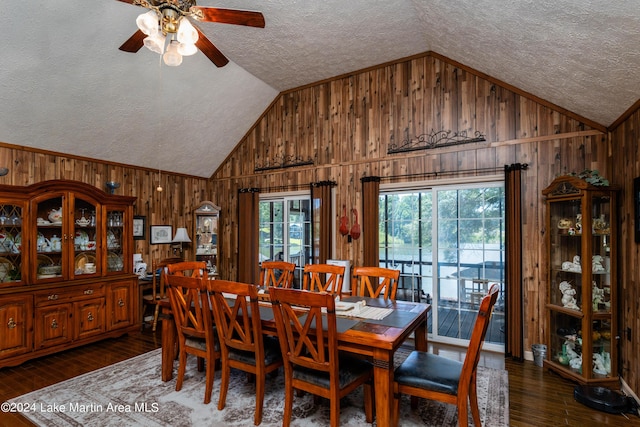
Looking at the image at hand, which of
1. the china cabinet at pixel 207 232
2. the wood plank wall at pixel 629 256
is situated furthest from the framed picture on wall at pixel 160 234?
the wood plank wall at pixel 629 256

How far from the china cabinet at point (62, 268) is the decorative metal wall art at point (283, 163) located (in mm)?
2126

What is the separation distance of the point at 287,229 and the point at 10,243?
3.50 metres

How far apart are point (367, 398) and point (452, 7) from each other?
3.35m

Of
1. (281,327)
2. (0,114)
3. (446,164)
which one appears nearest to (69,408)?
(281,327)

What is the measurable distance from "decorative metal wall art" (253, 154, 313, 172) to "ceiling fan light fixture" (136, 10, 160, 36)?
331 cm

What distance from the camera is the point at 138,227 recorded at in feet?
17.4

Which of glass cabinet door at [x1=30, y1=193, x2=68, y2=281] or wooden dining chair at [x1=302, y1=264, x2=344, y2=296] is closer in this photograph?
wooden dining chair at [x1=302, y1=264, x2=344, y2=296]

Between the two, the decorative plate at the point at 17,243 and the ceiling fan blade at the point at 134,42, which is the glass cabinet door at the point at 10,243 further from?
the ceiling fan blade at the point at 134,42

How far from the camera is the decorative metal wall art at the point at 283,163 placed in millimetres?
5416

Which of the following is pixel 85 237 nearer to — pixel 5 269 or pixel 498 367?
pixel 5 269

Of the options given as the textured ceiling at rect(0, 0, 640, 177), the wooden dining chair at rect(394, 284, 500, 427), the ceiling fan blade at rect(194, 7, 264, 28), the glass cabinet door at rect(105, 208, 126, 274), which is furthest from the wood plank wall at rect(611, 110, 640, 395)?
the glass cabinet door at rect(105, 208, 126, 274)

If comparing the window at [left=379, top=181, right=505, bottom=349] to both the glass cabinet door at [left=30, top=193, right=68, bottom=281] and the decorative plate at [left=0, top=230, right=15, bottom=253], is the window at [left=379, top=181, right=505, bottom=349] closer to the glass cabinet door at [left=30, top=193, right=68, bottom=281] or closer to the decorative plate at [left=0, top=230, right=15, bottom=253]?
the glass cabinet door at [left=30, top=193, right=68, bottom=281]

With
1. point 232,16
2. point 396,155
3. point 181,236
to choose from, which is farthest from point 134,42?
point 181,236

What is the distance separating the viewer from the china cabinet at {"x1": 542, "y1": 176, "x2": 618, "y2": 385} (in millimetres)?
3102
